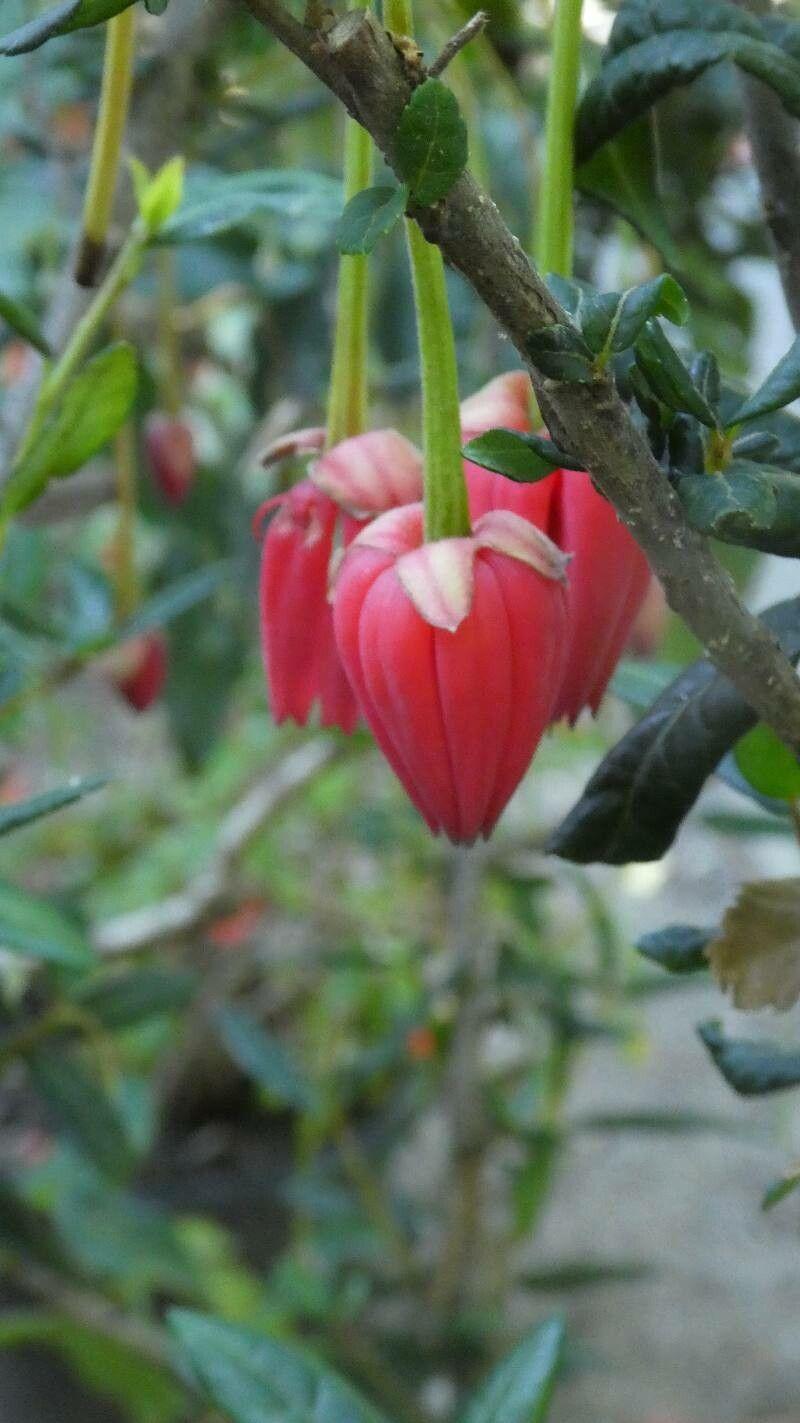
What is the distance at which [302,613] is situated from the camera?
32 cm

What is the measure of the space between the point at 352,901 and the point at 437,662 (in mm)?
1398

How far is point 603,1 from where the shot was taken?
48 centimetres

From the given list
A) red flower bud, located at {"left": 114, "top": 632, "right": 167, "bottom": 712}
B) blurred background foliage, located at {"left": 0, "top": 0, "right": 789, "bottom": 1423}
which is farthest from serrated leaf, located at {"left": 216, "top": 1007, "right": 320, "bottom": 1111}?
red flower bud, located at {"left": 114, "top": 632, "right": 167, "bottom": 712}

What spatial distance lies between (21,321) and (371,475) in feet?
0.44

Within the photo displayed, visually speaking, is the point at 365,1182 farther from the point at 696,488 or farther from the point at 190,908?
the point at 696,488

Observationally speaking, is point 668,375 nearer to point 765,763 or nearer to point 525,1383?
point 765,763

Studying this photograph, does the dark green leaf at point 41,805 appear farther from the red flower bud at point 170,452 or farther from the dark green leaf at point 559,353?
the red flower bud at point 170,452

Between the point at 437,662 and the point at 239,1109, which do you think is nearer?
the point at 437,662

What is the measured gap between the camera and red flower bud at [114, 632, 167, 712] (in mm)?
725

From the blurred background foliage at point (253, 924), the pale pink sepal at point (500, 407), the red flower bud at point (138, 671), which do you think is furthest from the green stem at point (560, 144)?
the red flower bud at point (138, 671)

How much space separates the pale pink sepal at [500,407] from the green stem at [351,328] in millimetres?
24

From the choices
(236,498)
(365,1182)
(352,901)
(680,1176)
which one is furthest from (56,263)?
(680,1176)

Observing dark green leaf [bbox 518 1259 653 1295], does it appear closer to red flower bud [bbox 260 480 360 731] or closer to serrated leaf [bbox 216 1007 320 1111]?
serrated leaf [bbox 216 1007 320 1111]

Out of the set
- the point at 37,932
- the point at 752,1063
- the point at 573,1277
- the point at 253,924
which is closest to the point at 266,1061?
the point at 573,1277
